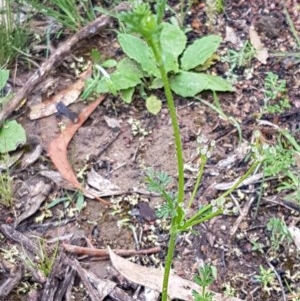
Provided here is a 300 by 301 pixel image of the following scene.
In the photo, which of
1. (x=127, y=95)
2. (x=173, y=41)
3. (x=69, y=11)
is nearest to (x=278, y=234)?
(x=127, y=95)

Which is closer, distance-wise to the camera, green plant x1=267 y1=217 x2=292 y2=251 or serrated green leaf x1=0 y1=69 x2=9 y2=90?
green plant x1=267 y1=217 x2=292 y2=251

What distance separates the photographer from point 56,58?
2.87 metres

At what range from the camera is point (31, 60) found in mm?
2914

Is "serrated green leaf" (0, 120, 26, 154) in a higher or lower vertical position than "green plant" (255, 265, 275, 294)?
higher

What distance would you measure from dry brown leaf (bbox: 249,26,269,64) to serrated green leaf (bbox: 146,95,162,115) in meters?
0.46

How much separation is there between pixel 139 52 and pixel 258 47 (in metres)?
0.49

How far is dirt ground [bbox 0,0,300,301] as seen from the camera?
7.55 feet

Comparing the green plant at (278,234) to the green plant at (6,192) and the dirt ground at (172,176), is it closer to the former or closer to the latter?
the dirt ground at (172,176)

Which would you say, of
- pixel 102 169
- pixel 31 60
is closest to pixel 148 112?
pixel 102 169

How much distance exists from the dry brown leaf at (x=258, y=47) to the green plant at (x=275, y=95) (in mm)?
136

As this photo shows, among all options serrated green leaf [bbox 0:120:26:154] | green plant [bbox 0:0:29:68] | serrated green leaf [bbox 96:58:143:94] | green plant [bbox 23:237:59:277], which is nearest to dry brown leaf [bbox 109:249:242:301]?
green plant [bbox 23:237:59:277]

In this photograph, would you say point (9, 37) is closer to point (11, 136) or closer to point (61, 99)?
point (61, 99)

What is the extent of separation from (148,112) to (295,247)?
30.7 inches

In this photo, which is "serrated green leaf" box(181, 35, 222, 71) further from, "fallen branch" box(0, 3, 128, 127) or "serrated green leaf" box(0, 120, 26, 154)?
"serrated green leaf" box(0, 120, 26, 154)
